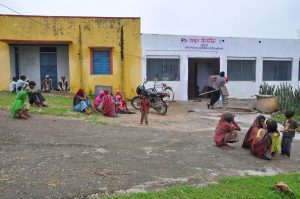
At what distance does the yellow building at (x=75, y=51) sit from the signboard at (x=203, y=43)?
9.02ft

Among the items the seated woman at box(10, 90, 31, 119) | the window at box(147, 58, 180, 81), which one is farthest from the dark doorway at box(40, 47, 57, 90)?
the seated woman at box(10, 90, 31, 119)

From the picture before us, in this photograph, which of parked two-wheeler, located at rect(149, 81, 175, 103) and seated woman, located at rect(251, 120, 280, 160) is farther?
parked two-wheeler, located at rect(149, 81, 175, 103)

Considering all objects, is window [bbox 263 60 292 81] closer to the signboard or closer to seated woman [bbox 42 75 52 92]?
the signboard

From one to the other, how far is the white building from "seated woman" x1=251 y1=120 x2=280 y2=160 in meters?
13.0

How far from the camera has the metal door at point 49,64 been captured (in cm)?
2067

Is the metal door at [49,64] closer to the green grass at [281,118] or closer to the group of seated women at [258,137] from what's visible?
the green grass at [281,118]

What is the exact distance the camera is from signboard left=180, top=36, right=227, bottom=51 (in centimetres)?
2078

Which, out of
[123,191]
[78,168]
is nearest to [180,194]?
[123,191]

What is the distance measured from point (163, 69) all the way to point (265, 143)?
44.1 ft

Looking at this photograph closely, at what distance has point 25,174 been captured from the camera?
5.84 m

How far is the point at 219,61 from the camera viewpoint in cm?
2178

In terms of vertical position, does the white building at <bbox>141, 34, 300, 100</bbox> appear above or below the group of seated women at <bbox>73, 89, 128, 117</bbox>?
above

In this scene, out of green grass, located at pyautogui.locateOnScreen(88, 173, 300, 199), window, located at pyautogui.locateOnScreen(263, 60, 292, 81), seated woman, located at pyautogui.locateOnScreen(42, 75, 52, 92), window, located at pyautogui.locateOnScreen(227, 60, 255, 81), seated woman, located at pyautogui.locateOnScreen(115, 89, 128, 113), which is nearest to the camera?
green grass, located at pyautogui.locateOnScreen(88, 173, 300, 199)

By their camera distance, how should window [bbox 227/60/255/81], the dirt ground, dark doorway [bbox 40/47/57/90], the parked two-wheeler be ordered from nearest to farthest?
the dirt ground → the parked two-wheeler → dark doorway [bbox 40/47/57/90] → window [bbox 227/60/255/81]
